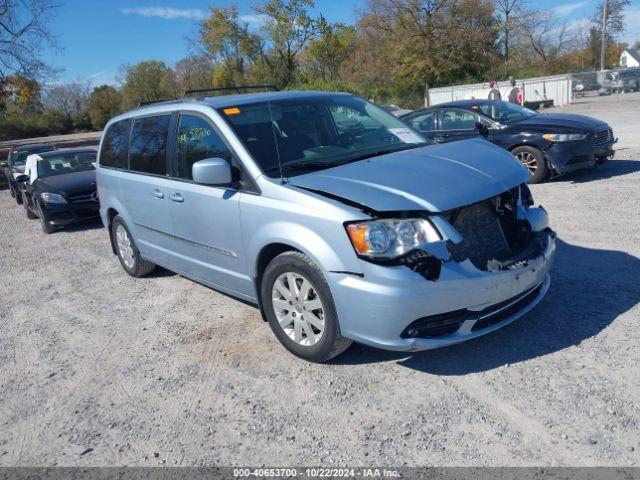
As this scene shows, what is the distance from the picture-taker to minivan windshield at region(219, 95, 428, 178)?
4.30m

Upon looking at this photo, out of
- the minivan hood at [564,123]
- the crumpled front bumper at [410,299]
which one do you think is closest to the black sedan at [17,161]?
the minivan hood at [564,123]

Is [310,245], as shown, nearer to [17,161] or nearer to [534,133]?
[534,133]

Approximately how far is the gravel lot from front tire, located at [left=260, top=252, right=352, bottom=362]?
18 centimetres

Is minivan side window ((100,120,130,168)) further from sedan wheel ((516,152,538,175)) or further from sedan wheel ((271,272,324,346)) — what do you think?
sedan wheel ((516,152,538,175))

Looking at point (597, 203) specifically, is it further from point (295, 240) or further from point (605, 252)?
point (295, 240)

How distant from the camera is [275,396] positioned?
369 centimetres

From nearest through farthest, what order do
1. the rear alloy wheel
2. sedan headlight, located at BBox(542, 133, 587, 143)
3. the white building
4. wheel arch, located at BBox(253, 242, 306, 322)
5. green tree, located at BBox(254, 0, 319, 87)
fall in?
wheel arch, located at BBox(253, 242, 306, 322) < sedan headlight, located at BBox(542, 133, 587, 143) < the rear alloy wheel < green tree, located at BBox(254, 0, 319, 87) < the white building

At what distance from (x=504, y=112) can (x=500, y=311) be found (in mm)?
7568

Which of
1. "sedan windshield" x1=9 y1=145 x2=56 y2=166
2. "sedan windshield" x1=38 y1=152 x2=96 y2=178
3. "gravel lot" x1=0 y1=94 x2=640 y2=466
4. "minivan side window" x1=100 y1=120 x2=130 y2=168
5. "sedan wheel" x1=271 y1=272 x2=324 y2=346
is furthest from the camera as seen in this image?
"sedan windshield" x1=9 y1=145 x2=56 y2=166

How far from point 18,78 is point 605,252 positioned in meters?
31.2

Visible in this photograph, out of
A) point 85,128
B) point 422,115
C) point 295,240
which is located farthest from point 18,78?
point 85,128

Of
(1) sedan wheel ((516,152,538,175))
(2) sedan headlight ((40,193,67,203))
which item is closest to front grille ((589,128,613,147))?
(1) sedan wheel ((516,152,538,175))

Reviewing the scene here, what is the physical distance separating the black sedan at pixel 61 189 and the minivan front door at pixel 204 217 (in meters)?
5.83

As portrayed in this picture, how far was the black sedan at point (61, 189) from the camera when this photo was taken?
33.3 feet
